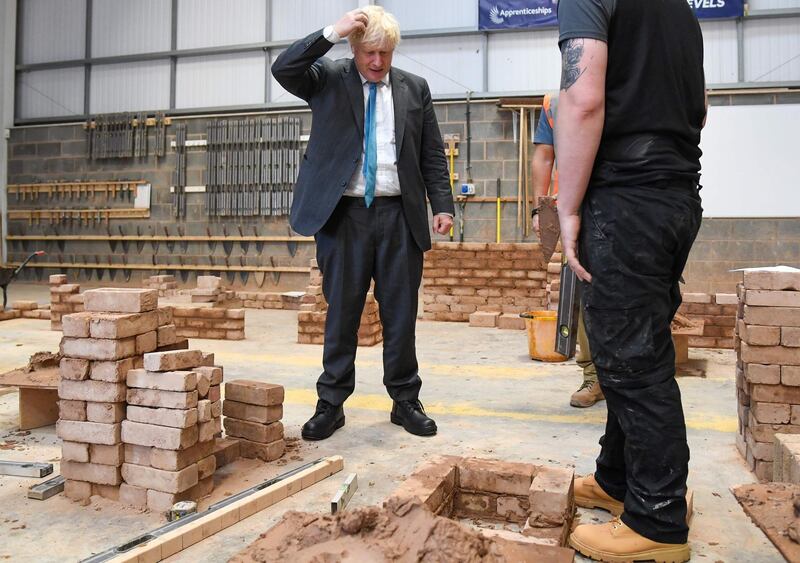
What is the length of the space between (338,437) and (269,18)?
10.7 m

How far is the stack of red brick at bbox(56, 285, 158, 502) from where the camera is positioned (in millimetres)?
2600

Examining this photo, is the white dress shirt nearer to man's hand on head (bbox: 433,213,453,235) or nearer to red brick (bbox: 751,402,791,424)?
man's hand on head (bbox: 433,213,453,235)

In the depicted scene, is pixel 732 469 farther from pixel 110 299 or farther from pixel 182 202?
pixel 182 202

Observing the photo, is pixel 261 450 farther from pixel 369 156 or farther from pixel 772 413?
pixel 772 413

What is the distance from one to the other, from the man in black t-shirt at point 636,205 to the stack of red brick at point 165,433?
1.48 meters

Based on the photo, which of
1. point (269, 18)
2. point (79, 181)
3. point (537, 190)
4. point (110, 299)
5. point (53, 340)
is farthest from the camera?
point (79, 181)

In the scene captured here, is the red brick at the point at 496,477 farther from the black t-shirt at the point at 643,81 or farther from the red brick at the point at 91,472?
the red brick at the point at 91,472

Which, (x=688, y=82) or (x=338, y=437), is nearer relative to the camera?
(x=688, y=82)

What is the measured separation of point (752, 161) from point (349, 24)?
8.80m

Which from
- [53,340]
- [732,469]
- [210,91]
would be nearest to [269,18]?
[210,91]

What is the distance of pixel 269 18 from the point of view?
12.4 meters

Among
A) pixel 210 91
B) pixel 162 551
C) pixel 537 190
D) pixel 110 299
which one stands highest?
pixel 210 91

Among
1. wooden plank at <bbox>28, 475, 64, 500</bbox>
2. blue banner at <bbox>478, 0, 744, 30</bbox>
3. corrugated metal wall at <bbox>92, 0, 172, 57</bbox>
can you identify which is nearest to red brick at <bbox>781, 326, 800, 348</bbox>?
wooden plank at <bbox>28, 475, 64, 500</bbox>

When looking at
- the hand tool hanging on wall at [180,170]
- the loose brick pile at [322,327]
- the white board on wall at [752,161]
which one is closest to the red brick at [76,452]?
the loose brick pile at [322,327]
